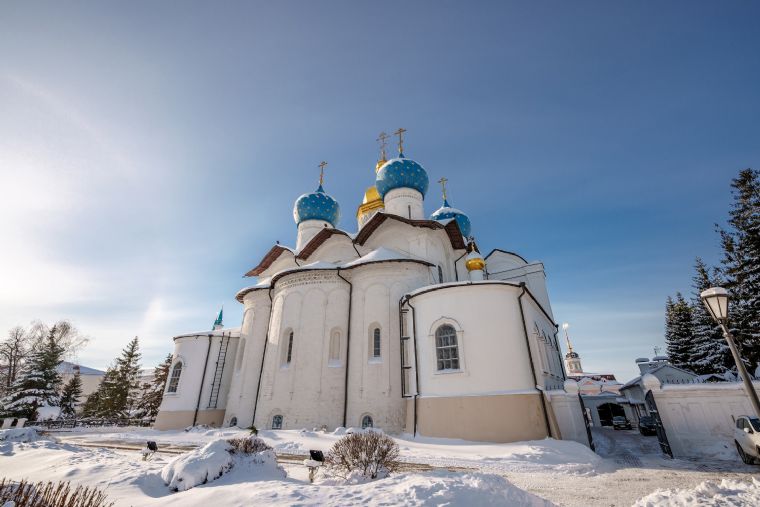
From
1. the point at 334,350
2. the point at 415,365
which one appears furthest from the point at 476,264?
the point at 334,350

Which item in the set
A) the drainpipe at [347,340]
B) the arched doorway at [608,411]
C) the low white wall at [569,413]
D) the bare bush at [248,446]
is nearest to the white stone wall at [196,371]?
the drainpipe at [347,340]

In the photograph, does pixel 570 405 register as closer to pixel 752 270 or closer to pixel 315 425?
pixel 315 425

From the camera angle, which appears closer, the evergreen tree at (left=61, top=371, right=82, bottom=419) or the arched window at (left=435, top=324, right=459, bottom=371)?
the arched window at (left=435, top=324, right=459, bottom=371)

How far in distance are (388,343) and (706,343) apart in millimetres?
22584

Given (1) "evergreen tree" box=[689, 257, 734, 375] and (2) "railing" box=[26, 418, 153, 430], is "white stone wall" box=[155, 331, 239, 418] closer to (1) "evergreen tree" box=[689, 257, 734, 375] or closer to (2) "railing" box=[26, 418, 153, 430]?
(2) "railing" box=[26, 418, 153, 430]

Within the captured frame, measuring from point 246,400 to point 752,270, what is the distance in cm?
2448

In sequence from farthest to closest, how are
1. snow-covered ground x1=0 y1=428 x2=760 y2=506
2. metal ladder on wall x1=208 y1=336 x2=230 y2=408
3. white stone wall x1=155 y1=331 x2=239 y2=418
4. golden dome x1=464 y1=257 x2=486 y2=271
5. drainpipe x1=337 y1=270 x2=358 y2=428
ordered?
1. metal ladder on wall x1=208 y1=336 x2=230 y2=408
2. white stone wall x1=155 y1=331 x2=239 y2=418
3. golden dome x1=464 y1=257 x2=486 y2=271
4. drainpipe x1=337 y1=270 x2=358 y2=428
5. snow-covered ground x1=0 y1=428 x2=760 y2=506

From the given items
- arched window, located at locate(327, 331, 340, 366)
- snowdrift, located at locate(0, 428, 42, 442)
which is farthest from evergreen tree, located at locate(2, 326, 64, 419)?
arched window, located at locate(327, 331, 340, 366)

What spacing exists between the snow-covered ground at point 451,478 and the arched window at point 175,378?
30.0ft

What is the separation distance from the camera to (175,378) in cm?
1884

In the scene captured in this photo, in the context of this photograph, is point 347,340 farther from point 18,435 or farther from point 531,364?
point 18,435

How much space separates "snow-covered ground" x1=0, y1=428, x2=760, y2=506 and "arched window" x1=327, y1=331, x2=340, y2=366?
165 inches

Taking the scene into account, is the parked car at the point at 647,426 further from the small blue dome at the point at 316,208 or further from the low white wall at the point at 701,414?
the small blue dome at the point at 316,208

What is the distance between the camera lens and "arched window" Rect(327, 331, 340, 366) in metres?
15.1
